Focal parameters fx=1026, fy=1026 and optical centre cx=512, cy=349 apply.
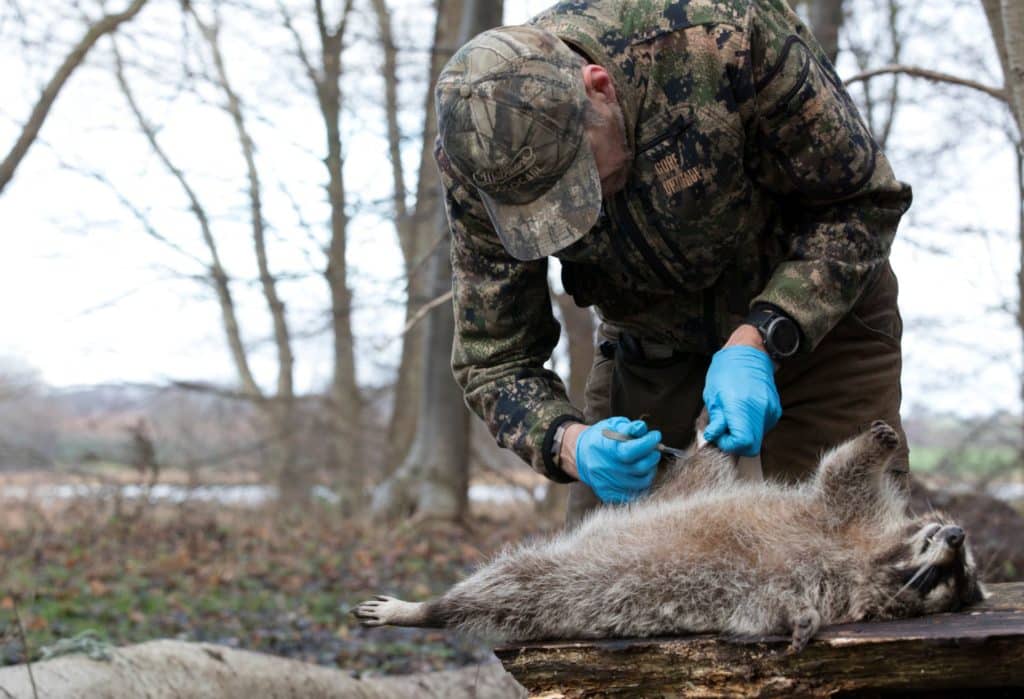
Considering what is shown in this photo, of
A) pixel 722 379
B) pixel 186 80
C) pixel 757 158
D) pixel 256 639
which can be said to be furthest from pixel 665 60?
pixel 186 80

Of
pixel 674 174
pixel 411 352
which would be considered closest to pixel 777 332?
pixel 674 174

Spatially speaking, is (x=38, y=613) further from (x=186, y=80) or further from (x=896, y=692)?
(x=186, y=80)

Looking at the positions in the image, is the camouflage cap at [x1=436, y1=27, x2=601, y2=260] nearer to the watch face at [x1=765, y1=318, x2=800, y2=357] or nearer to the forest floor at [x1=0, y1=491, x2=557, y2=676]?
the watch face at [x1=765, y1=318, x2=800, y2=357]

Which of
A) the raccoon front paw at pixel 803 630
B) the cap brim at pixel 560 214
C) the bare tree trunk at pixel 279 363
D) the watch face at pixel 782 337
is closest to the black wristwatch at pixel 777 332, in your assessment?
the watch face at pixel 782 337

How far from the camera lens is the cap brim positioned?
3305 millimetres

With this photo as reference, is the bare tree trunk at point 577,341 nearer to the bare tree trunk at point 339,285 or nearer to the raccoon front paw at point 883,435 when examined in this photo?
the bare tree trunk at point 339,285

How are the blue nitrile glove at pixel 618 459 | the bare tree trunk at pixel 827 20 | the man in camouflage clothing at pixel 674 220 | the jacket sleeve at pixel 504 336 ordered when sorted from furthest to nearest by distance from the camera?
the bare tree trunk at pixel 827 20 < the jacket sleeve at pixel 504 336 < the blue nitrile glove at pixel 618 459 < the man in camouflage clothing at pixel 674 220

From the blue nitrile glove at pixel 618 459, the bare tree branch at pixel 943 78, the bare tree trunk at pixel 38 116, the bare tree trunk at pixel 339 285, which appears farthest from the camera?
the bare tree trunk at pixel 339 285

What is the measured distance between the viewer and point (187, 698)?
166 inches

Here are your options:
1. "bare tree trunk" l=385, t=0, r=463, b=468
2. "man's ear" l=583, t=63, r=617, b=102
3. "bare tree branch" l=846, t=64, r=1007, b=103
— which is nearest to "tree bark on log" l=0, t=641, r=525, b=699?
"man's ear" l=583, t=63, r=617, b=102

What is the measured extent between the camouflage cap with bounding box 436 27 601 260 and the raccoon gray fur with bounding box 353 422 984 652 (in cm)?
99

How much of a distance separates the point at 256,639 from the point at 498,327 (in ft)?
12.0

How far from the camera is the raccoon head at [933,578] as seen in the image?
2.97 m

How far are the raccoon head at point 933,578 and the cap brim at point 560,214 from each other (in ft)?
4.62
